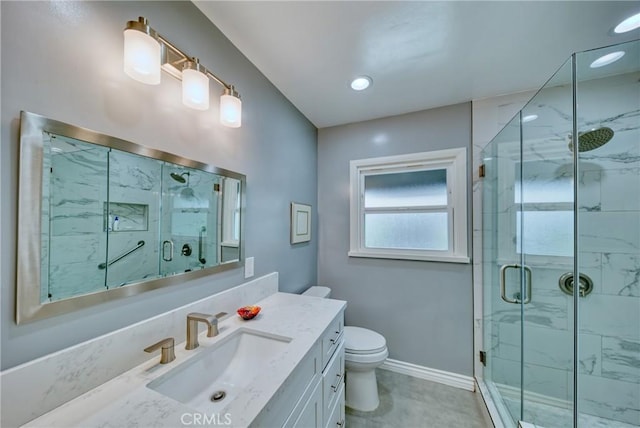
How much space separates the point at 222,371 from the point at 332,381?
0.60 m

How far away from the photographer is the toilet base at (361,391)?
1675 mm

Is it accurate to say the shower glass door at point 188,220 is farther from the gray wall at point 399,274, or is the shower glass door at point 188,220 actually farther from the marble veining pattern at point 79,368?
the gray wall at point 399,274

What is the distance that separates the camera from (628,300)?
149 centimetres

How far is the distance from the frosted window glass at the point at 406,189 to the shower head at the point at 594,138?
83 centimetres

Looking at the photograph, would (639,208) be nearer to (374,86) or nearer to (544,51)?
(544,51)

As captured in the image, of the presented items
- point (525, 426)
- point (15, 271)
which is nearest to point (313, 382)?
point (15, 271)

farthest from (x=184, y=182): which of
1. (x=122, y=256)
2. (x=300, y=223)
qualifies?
(x=300, y=223)

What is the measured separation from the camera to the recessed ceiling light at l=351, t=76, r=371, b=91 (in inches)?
65.6

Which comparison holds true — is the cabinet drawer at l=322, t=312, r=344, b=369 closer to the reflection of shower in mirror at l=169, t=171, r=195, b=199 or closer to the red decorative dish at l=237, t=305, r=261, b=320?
the red decorative dish at l=237, t=305, r=261, b=320

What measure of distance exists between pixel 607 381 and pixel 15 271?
9.95 feet

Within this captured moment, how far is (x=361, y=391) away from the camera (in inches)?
66.4

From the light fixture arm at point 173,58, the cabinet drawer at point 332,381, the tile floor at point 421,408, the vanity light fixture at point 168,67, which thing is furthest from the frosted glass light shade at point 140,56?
the tile floor at point 421,408

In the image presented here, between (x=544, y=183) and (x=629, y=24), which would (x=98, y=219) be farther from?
(x=629, y=24)

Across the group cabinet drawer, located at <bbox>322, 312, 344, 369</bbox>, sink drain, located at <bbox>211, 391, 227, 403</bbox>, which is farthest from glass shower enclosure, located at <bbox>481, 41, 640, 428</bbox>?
sink drain, located at <bbox>211, 391, 227, 403</bbox>
